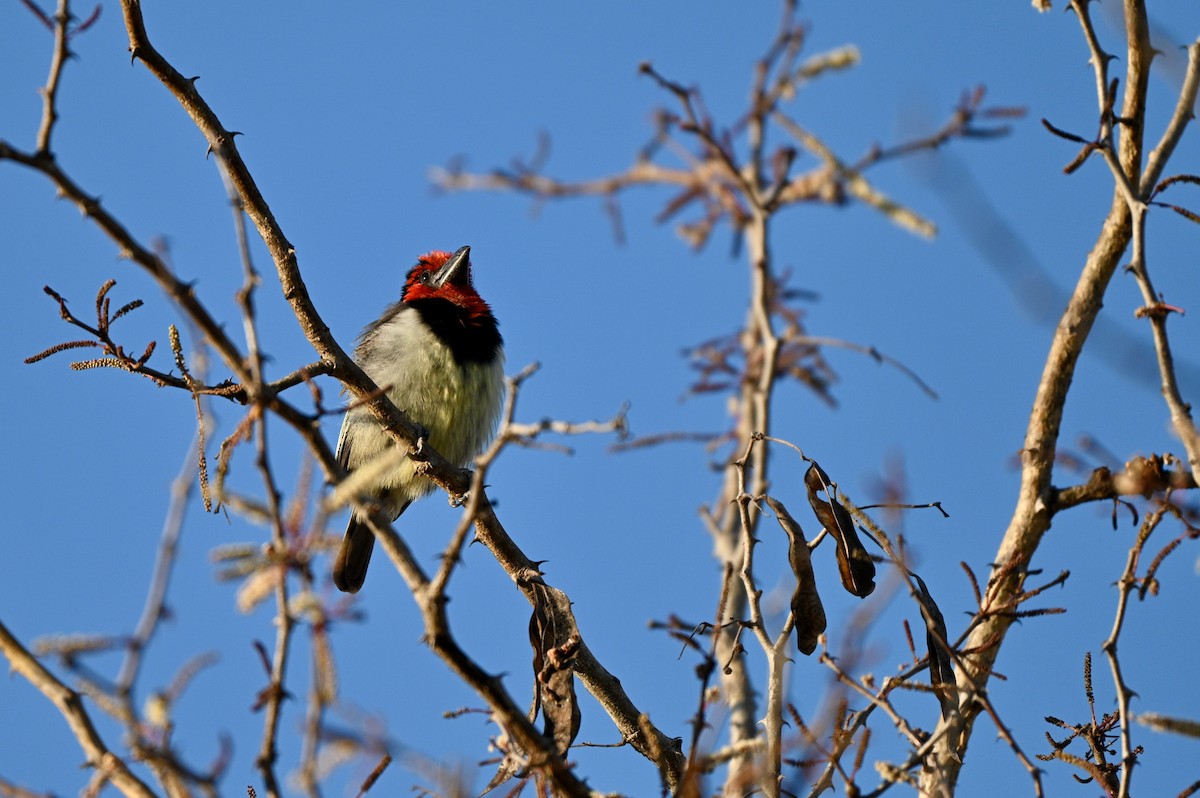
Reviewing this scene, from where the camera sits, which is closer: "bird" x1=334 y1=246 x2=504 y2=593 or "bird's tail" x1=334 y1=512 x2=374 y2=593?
"bird" x1=334 y1=246 x2=504 y2=593

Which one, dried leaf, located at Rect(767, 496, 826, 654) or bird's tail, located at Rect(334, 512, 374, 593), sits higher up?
bird's tail, located at Rect(334, 512, 374, 593)

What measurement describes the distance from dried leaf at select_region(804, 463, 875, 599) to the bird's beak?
4604 mm

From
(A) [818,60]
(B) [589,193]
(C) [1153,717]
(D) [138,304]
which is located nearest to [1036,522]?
(C) [1153,717]

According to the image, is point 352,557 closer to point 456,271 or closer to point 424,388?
point 424,388

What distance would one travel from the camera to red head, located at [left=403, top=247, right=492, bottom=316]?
763 cm

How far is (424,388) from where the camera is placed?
6844mm

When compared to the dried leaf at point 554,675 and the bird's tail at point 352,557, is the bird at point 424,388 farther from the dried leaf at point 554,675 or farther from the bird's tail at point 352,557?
the dried leaf at point 554,675

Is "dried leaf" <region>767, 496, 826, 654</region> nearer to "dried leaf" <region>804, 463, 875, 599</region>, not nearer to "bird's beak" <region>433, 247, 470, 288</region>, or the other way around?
"dried leaf" <region>804, 463, 875, 599</region>

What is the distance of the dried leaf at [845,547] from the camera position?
3660mm

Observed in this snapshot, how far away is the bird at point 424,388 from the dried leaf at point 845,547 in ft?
10.4

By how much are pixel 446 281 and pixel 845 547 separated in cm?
471

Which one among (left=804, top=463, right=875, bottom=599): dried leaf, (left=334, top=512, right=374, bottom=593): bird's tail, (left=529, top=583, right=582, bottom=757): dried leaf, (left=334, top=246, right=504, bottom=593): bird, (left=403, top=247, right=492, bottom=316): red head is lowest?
(left=529, top=583, right=582, bottom=757): dried leaf

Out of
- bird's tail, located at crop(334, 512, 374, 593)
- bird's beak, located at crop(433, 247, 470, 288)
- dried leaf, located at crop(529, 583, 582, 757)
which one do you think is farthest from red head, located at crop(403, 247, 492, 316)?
dried leaf, located at crop(529, 583, 582, 757)

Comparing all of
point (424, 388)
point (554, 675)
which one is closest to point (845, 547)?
point (554, 675)
